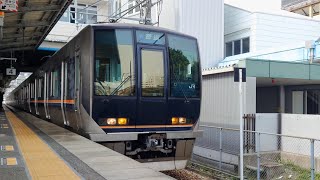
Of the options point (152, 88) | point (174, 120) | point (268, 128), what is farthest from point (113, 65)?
point (268, 128)

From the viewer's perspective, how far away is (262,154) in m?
13.0

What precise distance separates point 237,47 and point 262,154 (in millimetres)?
11379

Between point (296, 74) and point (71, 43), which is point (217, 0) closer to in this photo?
point (296, 74)

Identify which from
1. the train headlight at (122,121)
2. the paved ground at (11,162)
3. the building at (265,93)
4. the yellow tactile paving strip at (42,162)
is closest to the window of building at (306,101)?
the building at (265,93)

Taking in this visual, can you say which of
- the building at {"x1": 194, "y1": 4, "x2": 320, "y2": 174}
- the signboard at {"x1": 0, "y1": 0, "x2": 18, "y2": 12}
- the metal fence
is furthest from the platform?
the building at {"x1": 194, "y1": 4, "x2": 320, "y2": 174}

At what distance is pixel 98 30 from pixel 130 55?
0.83 m

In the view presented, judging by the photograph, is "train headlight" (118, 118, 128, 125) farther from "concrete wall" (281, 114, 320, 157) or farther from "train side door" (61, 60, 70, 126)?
"concrete wall" (281, 114, 320, 157)

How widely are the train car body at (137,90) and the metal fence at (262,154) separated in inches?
119

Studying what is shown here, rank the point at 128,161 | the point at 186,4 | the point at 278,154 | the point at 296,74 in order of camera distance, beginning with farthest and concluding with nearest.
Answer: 1. the point at 186,4
2. the point at 296,74
3. the point at 278,154
4. the point at 128,161

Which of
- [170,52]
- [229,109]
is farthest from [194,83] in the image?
[229,109]

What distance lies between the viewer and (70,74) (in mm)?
9727

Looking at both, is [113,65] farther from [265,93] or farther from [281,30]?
[281,30]

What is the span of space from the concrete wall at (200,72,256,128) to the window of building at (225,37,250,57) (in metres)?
7.92

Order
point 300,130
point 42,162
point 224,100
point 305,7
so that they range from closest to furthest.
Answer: point 42,162 → point 300,130 → point 224,100 → point 305,7
